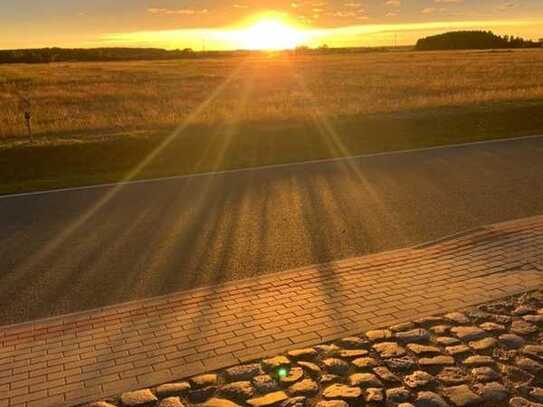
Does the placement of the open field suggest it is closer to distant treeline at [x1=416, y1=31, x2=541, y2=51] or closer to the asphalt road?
the asphalt road

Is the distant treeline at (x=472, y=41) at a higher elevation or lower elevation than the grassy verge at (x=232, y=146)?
higher

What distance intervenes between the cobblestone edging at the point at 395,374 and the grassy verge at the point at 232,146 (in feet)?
26.5

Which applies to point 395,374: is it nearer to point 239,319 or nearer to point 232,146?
point 239,319

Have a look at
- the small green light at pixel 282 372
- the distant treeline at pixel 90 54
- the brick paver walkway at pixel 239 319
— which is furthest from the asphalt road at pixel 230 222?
the distant treeline at pixel 90 54

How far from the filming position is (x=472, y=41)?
419 feet

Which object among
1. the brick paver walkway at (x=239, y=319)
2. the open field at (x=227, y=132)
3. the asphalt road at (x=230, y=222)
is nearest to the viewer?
the brick paver walkway at (x=239, y=319)

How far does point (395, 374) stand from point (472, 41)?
443 ft

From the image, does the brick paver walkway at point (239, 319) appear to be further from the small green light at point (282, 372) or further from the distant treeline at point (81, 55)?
the distant treeline at point (81, 55)

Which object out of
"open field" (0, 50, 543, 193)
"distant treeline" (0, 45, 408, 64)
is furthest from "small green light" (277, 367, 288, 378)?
"distant treeline" (0, 45, 408, 64)

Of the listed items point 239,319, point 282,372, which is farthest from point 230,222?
point 282,372

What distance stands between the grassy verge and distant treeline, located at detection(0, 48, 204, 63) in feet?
334

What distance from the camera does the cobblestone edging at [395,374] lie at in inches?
172

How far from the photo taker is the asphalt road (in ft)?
23.1

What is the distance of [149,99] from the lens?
1161 inches
